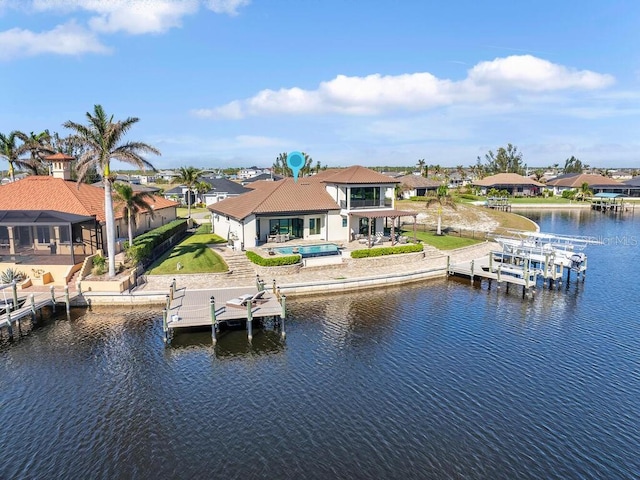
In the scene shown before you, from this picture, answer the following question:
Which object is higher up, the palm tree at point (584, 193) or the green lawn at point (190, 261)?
the palm tree at point (584, 193)

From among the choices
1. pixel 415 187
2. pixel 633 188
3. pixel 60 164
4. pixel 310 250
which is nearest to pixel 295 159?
pixel 310 250

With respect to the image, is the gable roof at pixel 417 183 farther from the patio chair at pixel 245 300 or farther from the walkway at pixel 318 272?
the patio chair at pixel 245 300

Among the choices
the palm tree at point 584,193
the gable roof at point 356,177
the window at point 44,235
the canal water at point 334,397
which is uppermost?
the gable roof at point 356,177

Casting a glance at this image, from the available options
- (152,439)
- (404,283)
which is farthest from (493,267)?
(152,439)

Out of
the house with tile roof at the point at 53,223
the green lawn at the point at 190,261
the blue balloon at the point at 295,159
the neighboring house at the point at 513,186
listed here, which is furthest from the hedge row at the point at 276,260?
the neighboring house at the point at 513,186

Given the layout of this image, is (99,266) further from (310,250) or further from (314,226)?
(314,226)

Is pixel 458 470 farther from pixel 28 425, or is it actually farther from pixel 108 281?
pixel 108 281
